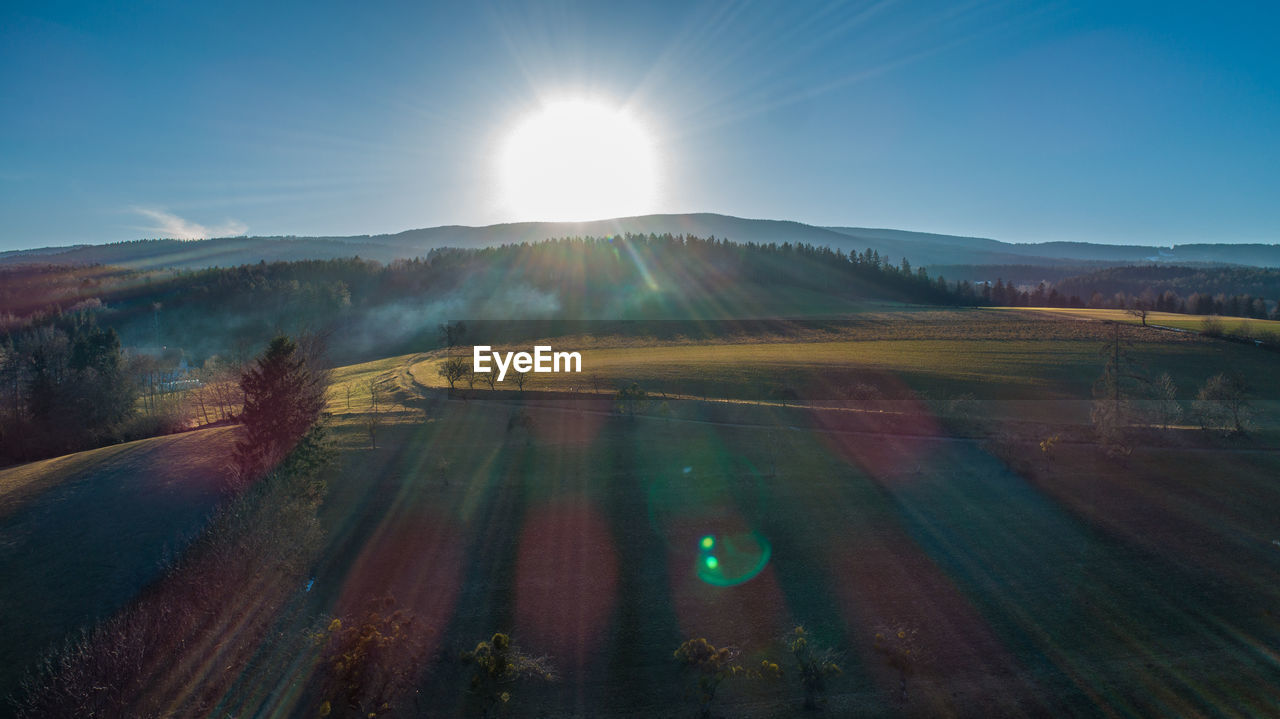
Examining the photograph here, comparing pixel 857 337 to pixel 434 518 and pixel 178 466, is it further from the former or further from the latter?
pixel 178 466

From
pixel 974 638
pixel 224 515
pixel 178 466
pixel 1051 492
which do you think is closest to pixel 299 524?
pixel 224 515

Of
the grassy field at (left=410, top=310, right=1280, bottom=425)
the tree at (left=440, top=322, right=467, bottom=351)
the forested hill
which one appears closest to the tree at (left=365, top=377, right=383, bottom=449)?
the grassy field at (left=410, top=310, right=1280, bottom=425)

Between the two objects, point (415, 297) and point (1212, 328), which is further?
point (415, 297)

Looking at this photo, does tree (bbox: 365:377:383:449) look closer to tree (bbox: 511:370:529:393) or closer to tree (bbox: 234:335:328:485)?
tree (bbox: 234:335:328:485)

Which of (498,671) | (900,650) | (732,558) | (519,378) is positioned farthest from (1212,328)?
(498,671)

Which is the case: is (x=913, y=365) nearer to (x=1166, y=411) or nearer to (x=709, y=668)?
(x=1166, y=411)

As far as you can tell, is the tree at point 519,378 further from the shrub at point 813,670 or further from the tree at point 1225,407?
the tree at point 1225,407

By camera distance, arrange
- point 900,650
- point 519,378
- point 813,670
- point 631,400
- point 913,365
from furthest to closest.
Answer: point 913,365, point 519,378, point 631,400, point 900,650, point 813,670

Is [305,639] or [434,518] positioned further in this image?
[434,518]
